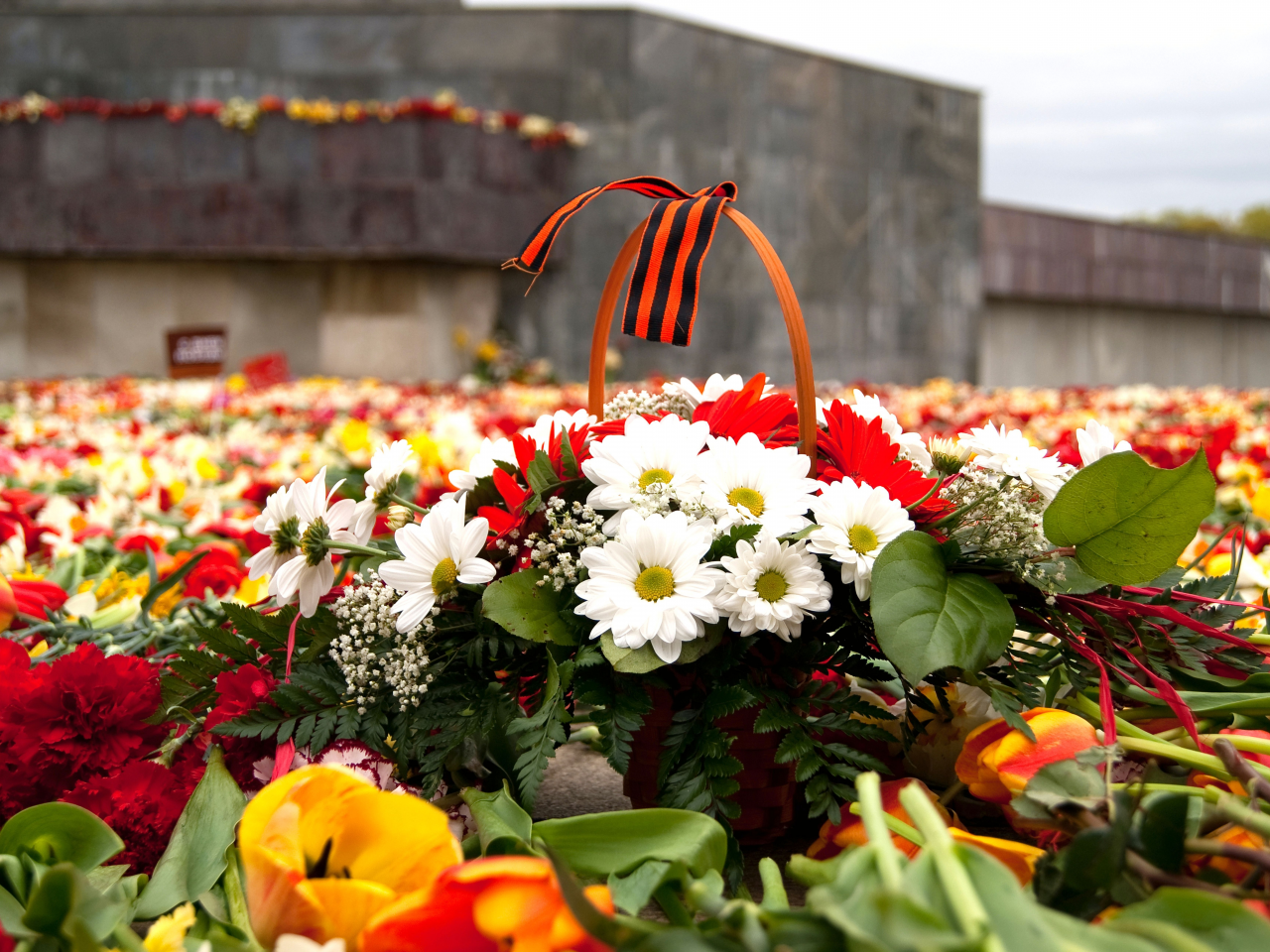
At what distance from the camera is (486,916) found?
0.64 metres

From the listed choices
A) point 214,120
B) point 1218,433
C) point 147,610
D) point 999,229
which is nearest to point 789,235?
point 999,229

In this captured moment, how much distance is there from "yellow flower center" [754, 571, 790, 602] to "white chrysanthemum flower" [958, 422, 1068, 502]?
240mm

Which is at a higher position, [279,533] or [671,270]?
[671,270]

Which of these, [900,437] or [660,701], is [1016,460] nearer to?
[900,437]

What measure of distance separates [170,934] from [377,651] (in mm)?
291

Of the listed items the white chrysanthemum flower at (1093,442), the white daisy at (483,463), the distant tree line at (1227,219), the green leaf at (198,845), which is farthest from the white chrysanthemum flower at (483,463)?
the distant tree line at (1227,219)

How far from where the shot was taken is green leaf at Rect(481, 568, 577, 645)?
915 mm

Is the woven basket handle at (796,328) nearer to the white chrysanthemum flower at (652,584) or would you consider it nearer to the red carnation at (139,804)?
the white chrysanthemum flower at (652,584)

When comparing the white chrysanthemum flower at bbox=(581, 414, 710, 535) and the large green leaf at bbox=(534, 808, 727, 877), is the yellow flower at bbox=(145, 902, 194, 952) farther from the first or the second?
the white chrysanthemum flower at bbox=(581, 414, 710, 535)

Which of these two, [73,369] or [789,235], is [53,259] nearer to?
[73,369]

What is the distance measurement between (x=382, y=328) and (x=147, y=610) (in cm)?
959

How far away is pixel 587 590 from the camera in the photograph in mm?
907

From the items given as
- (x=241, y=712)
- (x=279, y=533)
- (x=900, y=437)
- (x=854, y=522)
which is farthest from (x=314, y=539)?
(x=900, y=437)

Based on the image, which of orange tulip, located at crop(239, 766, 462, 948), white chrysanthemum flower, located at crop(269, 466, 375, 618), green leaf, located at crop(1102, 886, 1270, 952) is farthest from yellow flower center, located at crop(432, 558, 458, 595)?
green leaf, located at crop(1102, 886, 1270, 952)
